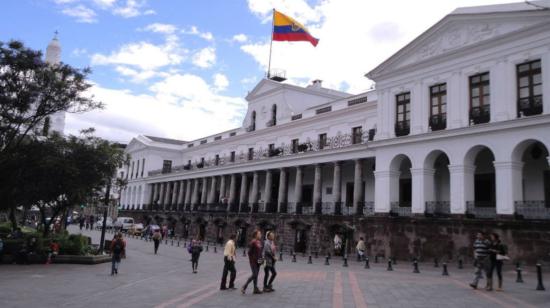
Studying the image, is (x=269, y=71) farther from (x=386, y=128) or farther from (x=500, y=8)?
(x=500, y=8)

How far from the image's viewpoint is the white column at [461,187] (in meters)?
23.1

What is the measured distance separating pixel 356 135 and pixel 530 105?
13.4 m

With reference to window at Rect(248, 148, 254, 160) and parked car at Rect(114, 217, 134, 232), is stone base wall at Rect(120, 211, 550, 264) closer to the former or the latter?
window at Rect(248, 148, 254, 160)

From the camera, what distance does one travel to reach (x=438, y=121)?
25203 mm

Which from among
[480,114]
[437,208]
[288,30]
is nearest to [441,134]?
[480,114]

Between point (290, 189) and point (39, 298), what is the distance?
29.7 metres

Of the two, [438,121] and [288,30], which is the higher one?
[288,30]

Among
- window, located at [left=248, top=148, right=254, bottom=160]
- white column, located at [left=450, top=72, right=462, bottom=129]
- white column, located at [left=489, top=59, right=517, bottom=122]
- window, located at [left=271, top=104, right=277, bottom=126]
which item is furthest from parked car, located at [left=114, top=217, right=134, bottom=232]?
white column, located at [left=489, top=59, right=517, bottom=122]

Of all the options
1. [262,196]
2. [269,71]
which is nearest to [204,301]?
[262,196]

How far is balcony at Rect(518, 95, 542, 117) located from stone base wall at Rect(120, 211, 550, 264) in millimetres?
5029

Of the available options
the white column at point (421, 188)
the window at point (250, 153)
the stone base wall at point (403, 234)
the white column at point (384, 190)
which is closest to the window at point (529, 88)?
the stone base wall at point (403, 234)

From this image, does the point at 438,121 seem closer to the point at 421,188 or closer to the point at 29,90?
the point at 421,188

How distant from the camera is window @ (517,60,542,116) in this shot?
21.1m

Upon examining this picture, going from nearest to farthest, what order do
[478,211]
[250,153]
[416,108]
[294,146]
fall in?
[478,211] → [416,108] → [294,146] → [250,153]
